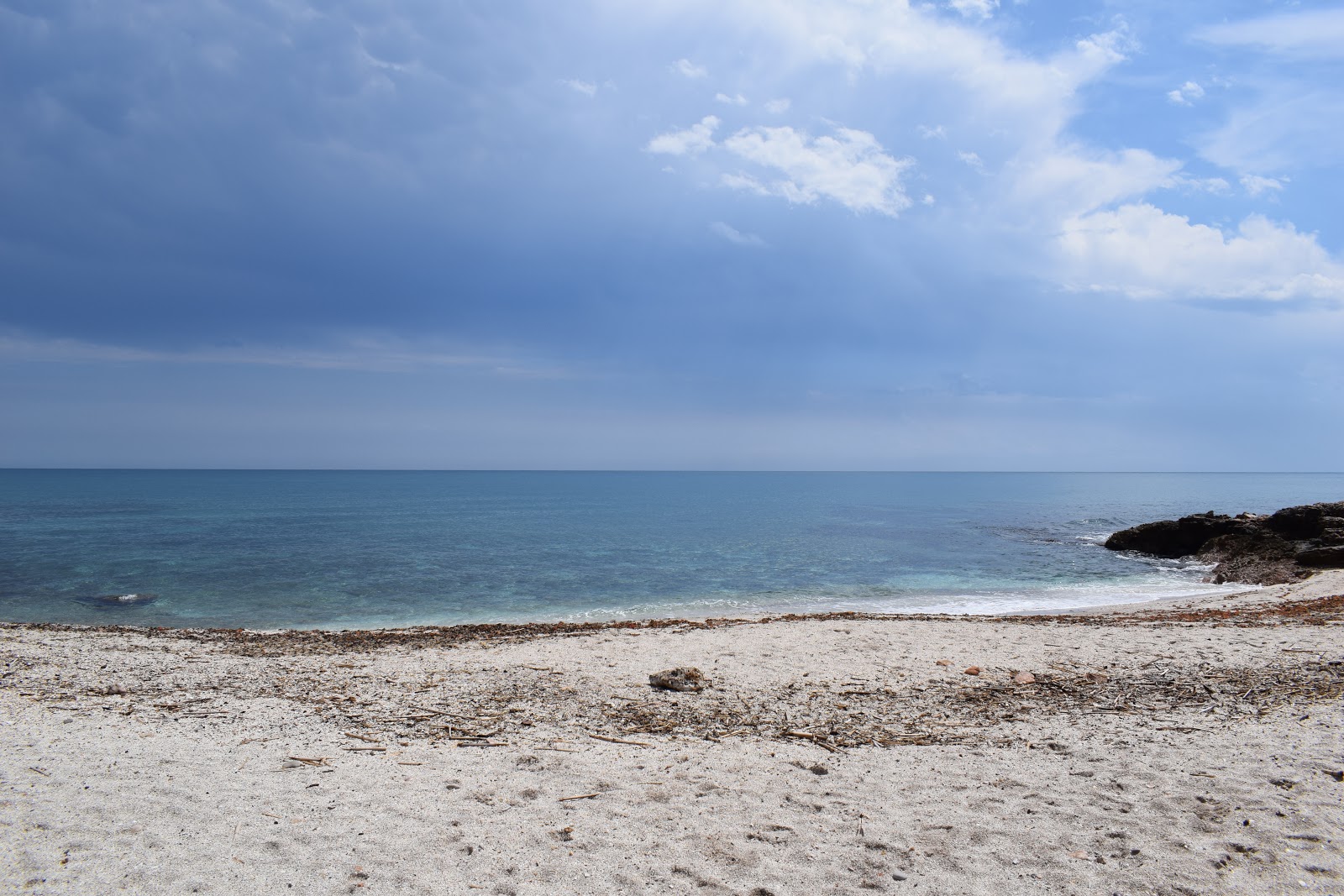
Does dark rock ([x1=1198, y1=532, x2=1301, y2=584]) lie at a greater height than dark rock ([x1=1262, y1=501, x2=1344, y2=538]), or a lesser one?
lesser

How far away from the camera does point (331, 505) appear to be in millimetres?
75938

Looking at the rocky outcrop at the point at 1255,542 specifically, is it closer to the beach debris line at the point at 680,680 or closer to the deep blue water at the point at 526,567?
the deep blue water at the point at 526,567

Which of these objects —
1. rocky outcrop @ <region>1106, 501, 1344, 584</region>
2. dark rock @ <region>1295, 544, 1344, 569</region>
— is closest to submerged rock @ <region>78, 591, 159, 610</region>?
rocky outcrop @ <region>1106, 501, 1344, 584</region>

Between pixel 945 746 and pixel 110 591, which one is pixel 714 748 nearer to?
pixel 945 746

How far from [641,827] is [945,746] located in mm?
3701

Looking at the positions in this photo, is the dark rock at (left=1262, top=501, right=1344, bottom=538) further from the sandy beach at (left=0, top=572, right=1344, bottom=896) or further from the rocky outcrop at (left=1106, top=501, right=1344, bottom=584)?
the sandy beach at (left=0, top=572, right=1344, bottom=896)

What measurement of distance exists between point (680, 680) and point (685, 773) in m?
3.38

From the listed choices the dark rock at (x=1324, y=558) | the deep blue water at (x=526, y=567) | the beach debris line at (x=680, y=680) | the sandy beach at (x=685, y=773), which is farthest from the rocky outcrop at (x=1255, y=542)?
the beach debris line at (x=680, y=680)

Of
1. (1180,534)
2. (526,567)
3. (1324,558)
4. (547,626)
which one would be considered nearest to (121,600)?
(526,567)

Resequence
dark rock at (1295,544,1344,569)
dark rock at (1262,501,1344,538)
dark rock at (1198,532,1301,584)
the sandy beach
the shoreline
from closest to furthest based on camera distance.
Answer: the sandy beach, the shoreline, dark rock at (1295,544,1344,569), dark rock at (1198,532,1301,584), dark rock at (1262,501,1344,538)

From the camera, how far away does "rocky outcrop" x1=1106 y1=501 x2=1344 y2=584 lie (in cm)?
2630

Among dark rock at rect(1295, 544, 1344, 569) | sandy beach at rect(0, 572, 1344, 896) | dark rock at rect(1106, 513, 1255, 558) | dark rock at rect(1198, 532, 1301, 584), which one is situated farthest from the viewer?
dark rock at rect(1106, 513, 1255, 558)

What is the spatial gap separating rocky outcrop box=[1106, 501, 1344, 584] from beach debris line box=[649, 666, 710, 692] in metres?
26.8

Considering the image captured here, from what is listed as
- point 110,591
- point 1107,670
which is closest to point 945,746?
point 1107,670
